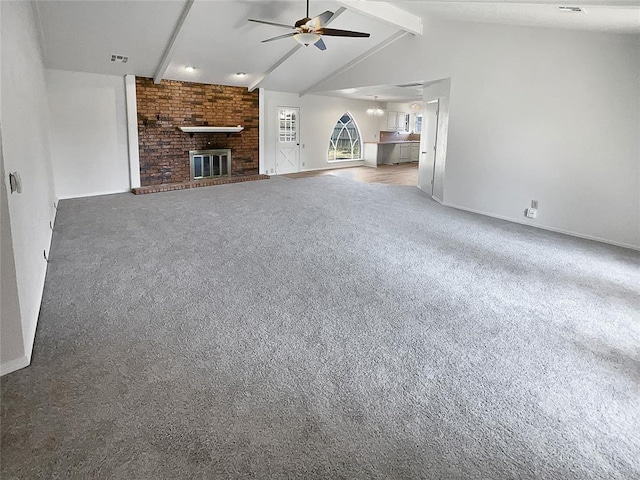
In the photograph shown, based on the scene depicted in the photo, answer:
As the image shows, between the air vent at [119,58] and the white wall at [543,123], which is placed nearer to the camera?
the white wall at [543,123]

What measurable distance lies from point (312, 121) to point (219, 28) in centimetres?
518

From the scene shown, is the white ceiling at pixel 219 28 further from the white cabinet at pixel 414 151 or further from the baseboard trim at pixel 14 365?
the white cabinet at pixel 414 151

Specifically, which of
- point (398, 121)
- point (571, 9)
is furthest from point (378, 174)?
point (571, 9)

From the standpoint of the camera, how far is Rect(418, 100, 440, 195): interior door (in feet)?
25.4

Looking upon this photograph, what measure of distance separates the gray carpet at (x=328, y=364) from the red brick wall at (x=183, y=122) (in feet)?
13.1

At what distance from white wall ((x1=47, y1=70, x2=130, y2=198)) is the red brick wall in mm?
403

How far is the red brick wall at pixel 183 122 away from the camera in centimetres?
814

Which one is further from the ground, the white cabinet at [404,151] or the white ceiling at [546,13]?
the white ceiling at [546,13]

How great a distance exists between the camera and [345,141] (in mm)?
12922

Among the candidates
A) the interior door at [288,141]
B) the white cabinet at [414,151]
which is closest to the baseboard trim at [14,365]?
the interior door at [288,141]

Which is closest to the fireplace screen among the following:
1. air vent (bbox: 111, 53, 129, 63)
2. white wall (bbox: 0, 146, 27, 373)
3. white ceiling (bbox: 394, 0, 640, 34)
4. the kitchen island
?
air vent (bbox: 111, 53, 129, 63)

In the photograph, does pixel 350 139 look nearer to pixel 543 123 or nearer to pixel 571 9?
pixel 543 123

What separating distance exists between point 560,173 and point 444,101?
8.15 ft

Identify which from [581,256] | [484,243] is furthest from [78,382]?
[581,256]
